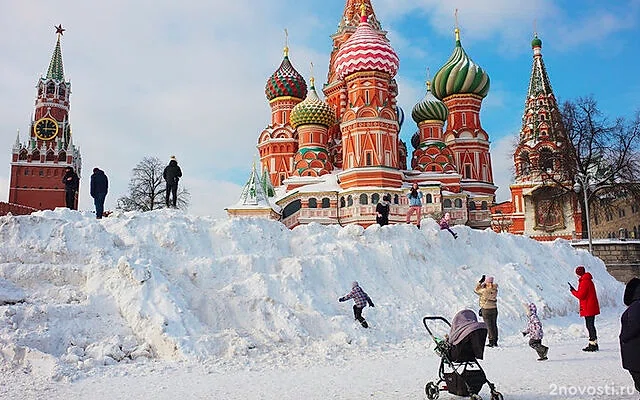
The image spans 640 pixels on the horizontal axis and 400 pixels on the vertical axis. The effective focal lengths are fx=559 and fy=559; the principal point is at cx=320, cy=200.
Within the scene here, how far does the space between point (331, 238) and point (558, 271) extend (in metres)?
Result: 6.63

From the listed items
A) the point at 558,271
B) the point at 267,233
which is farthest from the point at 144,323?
the point at 558,271

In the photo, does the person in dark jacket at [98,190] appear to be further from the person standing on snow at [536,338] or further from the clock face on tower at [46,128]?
the clock face on tower at [46,128]

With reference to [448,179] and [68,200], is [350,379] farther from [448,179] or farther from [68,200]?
[448,179]

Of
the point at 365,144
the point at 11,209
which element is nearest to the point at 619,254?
the point at 365,144

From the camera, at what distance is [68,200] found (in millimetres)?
13703

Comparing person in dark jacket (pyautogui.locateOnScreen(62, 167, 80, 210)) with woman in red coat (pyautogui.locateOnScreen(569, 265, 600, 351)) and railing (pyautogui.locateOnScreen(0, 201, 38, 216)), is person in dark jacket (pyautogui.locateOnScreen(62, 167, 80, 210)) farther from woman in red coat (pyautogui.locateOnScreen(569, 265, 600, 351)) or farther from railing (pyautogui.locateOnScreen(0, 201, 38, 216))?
woman in red coat (pyautogui.locateOnScreen(569, 265, 600, 351))

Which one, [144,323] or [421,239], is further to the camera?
[421,239]

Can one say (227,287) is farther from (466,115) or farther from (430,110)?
Result: (466,115)

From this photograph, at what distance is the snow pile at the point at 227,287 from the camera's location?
27.3 ft

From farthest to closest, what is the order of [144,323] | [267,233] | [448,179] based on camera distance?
[448,179]
[267,233]
[144,323]

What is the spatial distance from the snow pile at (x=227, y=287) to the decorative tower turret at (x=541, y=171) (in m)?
14.7

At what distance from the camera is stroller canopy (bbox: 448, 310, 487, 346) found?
18.4ft

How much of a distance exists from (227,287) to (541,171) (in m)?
22.7

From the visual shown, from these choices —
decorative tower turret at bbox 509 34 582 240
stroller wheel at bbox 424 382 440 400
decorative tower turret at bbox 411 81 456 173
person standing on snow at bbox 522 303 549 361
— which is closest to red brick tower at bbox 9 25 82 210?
decorative tower turret at bbox 411 81 456 173
